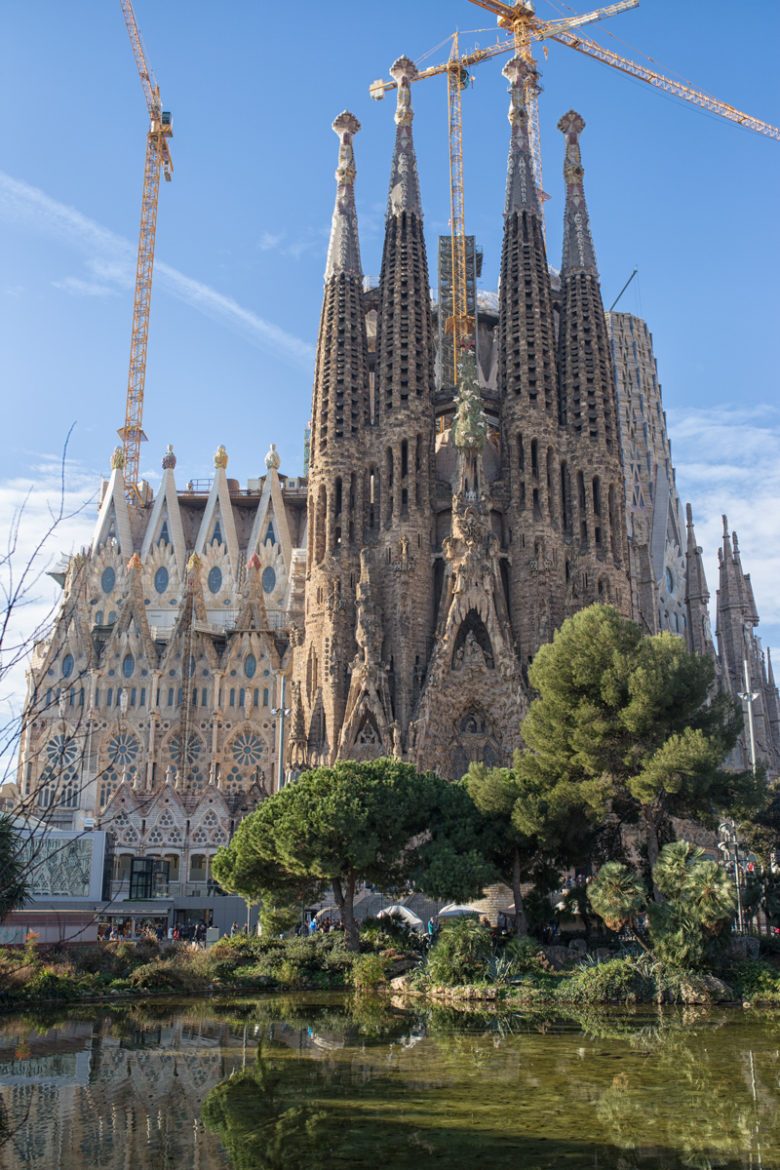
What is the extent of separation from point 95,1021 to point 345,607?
25.1 meters

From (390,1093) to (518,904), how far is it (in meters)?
13.4

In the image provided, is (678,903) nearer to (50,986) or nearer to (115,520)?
(50,986)

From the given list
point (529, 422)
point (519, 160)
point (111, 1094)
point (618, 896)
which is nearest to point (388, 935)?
point (618, 896)

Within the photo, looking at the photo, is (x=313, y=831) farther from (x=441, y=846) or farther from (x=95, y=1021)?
(x=95, y=1021)

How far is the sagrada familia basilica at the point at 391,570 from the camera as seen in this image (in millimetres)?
39156

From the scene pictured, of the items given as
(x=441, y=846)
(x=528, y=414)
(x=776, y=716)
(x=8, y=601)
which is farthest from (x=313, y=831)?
(x=776, y=716)

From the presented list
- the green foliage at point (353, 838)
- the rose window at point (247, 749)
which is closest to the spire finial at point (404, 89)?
the rose window at point (247, 749)

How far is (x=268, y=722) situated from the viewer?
167ft

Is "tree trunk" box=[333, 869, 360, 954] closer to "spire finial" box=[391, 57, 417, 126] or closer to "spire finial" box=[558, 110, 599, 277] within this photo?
"spire finial" box=[558, 110, 599, 277]

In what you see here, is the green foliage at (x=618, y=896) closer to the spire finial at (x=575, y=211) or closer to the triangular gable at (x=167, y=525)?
the spire finial at (x=575, y=211)

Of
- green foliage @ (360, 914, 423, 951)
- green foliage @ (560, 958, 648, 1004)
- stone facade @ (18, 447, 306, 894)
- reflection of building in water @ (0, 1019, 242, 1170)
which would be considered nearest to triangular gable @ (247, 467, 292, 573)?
stone facade @ (18, 447, 306, 894)

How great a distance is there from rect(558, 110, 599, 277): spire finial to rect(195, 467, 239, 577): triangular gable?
23.1 metres

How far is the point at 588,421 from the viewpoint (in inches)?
1735

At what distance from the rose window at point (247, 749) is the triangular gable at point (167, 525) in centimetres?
1189
